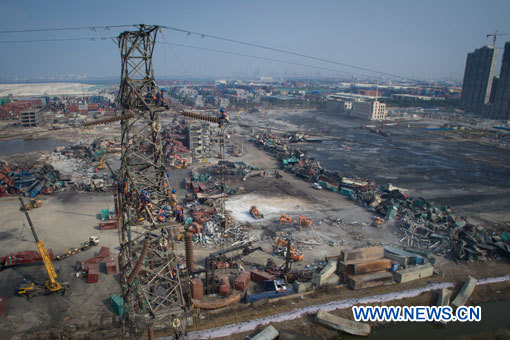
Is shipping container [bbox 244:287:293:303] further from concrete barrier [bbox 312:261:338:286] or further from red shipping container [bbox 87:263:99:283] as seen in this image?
red shipping container [bbox 87:263:99:283]

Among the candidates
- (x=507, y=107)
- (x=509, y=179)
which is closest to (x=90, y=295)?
(x=509, y=179)

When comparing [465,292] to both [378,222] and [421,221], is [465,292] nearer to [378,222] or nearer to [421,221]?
[421,221]

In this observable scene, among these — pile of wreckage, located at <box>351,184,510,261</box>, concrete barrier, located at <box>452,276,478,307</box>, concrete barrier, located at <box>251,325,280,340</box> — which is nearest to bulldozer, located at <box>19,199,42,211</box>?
concrete barrier, located at <box>251,325,280,340</box>

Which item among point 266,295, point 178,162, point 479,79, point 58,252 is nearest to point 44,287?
point 58,252

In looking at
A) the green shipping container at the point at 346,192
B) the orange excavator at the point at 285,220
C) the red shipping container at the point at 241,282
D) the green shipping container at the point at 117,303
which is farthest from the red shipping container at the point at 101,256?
the green shipping container at the point at 346,192

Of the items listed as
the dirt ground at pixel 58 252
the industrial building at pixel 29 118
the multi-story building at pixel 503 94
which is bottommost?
Result: the dirt ground at pixel 58 252

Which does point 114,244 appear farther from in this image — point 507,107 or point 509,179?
point 507,107

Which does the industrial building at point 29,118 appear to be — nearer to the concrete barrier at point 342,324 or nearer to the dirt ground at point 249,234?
the dirt ground at point 249,234
